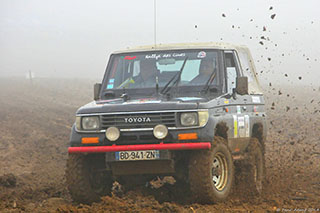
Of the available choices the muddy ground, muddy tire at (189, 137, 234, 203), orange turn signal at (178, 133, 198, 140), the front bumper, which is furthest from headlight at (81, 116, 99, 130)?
muddy tire at (189, 137, 234, 203)

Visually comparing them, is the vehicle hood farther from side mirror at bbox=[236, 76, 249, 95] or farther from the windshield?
side mirror at bbox=[236, 76, 249, 95]

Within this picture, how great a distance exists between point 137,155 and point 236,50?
9.09ft

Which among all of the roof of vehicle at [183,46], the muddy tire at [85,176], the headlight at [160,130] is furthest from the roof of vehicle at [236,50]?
the muddy tire at [85,176]

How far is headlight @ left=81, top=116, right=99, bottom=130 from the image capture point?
725 cm

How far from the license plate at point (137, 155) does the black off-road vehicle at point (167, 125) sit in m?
0.01

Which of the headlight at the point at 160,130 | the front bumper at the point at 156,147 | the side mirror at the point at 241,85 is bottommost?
the front bumper at the point at 156,147

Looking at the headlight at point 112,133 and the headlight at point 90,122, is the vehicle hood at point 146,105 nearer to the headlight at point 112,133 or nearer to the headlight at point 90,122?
the headlight at point 90,122

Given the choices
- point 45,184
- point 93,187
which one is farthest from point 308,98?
point 93,187

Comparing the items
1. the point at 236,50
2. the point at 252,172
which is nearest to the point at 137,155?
the point at 252,172

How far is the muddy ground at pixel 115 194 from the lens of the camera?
6.95 m

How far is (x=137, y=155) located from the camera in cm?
695

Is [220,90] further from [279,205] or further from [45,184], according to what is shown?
[45,184]

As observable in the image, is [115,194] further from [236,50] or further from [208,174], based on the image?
[236,50]

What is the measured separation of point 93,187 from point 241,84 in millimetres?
2281
